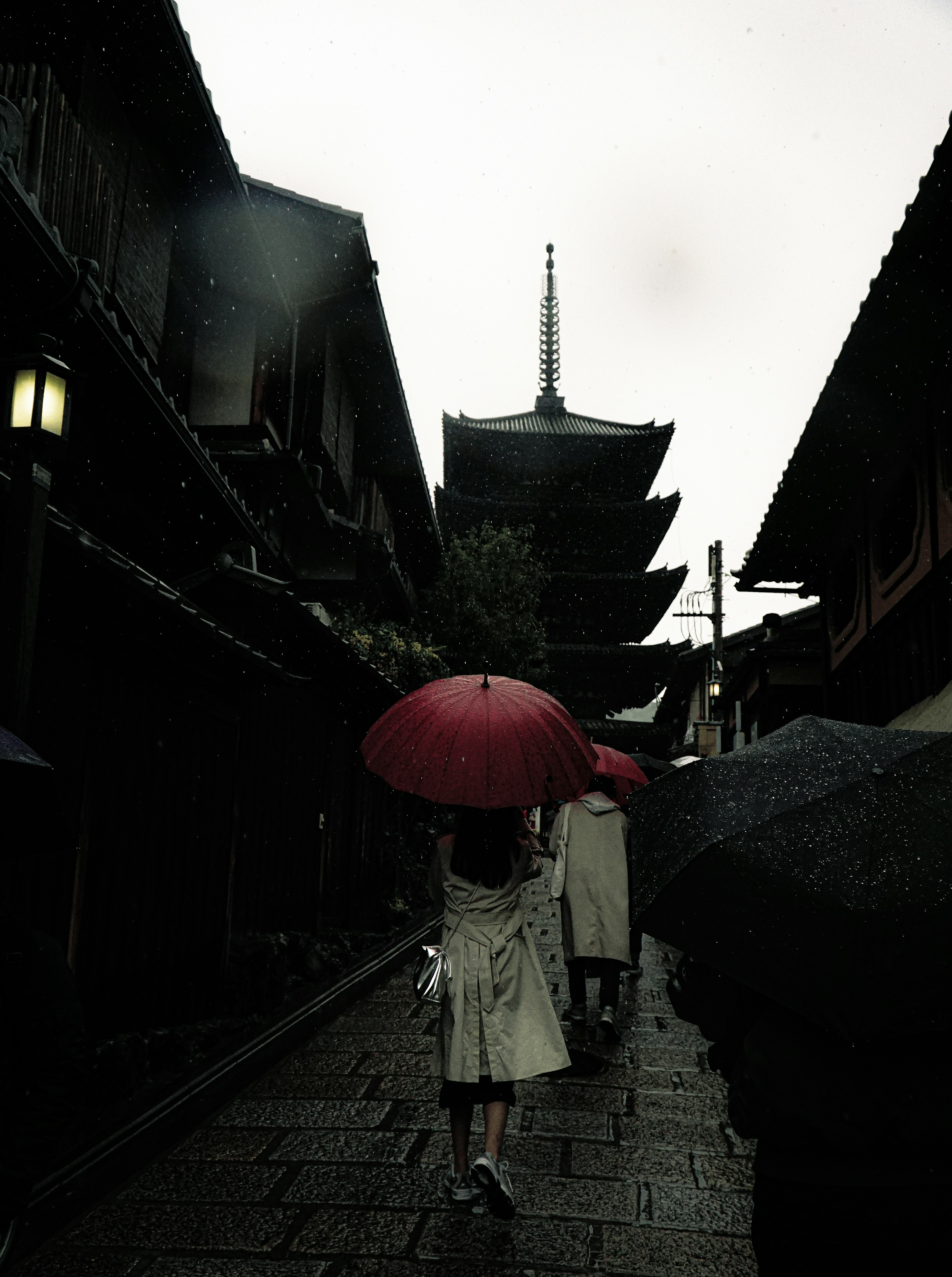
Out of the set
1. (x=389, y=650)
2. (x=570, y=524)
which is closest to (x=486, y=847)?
(x=389, y=650)

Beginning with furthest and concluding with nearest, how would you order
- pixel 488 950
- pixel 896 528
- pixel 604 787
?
1. pixel 896 528
2. pixel 604 787
3. pixel 488 950

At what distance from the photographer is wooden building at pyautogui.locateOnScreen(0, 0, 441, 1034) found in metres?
6.32

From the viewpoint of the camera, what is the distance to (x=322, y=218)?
1308 centimetres

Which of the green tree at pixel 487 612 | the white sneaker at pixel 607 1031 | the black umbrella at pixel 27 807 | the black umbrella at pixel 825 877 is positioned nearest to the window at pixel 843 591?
the white sneaker at pixel 607 1031

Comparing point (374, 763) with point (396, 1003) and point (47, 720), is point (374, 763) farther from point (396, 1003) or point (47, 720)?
point (396, 1003)

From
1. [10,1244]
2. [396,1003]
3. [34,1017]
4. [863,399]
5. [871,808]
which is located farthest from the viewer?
[863,399]

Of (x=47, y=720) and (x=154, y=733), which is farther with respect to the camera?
(x=154, y=733)

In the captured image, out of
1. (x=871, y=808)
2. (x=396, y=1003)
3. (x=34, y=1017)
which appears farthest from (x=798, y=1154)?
(x=396, y=1003)

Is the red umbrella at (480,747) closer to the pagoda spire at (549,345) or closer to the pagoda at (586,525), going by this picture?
the pagoda at (586,525)

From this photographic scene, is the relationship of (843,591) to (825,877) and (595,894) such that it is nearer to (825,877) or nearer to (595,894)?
(595,894)

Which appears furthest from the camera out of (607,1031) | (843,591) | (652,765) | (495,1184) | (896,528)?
(843,591)

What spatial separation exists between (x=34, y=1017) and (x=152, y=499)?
26.0 feet

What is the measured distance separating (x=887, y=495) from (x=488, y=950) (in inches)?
418

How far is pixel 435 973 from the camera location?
4.47 m
